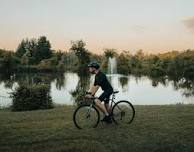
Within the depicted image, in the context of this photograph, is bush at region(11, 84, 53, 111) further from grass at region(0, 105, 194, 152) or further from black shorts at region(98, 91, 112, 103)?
black shorts at region(98, 91, 112, 103)

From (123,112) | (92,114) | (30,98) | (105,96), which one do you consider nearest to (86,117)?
(92,114)

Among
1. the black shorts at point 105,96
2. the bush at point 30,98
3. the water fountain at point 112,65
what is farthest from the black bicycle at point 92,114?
the water fountain at point 112,65

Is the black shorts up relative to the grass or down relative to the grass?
up

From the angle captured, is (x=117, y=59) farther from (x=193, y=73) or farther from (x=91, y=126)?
(x=91, y=126)

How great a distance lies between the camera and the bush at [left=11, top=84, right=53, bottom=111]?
61.1 feet

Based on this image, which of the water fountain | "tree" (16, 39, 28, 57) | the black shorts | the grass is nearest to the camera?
the grass

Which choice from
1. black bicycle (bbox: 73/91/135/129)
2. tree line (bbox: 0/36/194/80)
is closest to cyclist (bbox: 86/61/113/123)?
black bicycle (bbox: 73/91/135/129)

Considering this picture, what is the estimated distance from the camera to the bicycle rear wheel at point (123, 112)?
36.3ft

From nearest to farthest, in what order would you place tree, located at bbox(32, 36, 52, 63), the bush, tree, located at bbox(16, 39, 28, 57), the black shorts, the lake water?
the black shorts < the bush < the lake water < tree, located at bbox(32, 36, 52, 63) < tree, located at bbox(16, 39, 28, 57)

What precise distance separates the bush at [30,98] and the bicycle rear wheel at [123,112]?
8368 mm

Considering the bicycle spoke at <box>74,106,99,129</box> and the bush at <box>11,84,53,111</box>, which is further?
the bush at <box>11,84,53,111</box>

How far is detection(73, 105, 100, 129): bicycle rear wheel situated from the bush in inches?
334

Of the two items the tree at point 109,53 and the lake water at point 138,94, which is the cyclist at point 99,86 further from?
the tree at point 109,53

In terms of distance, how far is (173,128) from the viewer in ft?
34.7
